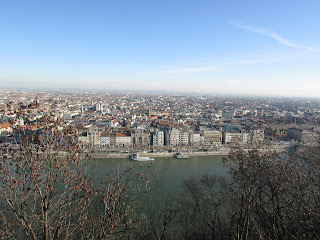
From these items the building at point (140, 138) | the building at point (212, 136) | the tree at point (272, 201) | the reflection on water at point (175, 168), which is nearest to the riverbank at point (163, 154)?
the reflection on water at point (175, 168)

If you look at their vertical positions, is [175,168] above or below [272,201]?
below

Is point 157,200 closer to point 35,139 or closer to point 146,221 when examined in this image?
point 146,221

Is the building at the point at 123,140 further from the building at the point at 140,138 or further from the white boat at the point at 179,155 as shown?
the white boat at the point at 179,155

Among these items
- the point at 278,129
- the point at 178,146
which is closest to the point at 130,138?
the point at 178,146

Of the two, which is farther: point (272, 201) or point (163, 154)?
point (163, 154)

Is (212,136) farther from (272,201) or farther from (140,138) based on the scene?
(272,201)

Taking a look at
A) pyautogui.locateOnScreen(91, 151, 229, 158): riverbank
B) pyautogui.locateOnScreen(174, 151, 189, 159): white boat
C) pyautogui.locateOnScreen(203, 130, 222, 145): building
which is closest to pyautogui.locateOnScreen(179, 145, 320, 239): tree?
pyautogui.locateOnScreen(174, 151, 189, 159): white boat

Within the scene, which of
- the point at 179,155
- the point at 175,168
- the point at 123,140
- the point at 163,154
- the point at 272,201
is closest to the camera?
the point at 272,201

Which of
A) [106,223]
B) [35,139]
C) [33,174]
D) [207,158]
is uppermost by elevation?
[35,139]

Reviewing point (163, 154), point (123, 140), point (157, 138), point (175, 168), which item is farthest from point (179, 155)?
point (123, 140)
